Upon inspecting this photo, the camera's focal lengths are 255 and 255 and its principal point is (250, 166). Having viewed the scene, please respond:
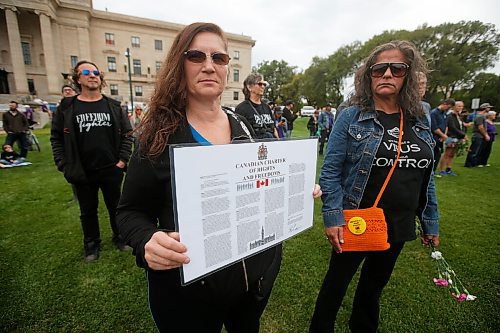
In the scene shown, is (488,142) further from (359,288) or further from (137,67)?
(137,67)

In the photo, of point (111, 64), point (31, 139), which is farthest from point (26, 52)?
point (31, 139)

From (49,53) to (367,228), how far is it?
47193 mm

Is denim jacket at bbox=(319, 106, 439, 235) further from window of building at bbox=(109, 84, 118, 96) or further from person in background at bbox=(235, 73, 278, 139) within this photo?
window of building at bbox=(109, 84, 118, 96)

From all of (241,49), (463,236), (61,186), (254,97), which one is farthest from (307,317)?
(241,49)

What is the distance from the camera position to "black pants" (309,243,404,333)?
195 centimetres

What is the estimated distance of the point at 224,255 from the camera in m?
1.08

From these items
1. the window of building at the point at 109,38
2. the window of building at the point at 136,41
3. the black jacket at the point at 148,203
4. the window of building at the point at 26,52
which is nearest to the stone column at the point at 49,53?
the window of building at the point at 26,52

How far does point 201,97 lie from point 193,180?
22.7 inches

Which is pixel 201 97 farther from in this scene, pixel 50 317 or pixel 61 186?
pixel 61 186

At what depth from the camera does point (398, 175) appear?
176cm

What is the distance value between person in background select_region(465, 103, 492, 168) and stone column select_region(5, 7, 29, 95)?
46992 millimetres

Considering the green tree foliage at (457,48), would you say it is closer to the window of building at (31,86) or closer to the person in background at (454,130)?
the person in background at (454,130)

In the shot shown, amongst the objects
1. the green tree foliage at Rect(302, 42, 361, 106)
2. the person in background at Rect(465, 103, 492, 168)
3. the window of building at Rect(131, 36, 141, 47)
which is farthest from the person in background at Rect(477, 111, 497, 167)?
the window of building at Rect(131, 36, 141, 47)

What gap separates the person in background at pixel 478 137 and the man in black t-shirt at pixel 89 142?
11054 millimetres
